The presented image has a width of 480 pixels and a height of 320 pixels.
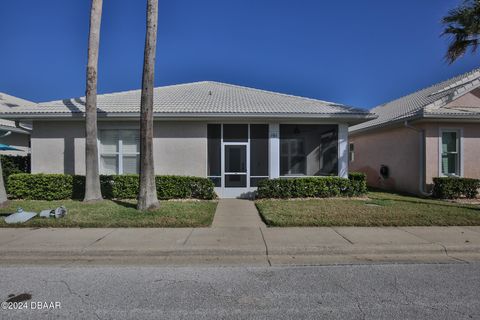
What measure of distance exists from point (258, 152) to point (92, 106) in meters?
6.33

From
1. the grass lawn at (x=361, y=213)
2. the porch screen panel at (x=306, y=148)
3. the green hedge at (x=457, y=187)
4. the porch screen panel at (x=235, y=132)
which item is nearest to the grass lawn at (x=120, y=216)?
the grass lawn at (x=361, y=213)

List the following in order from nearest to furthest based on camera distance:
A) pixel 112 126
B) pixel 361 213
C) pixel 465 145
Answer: pixel 361 213 → pixel 112 126 → pixel 465 145

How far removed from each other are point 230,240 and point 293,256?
4.30 feet

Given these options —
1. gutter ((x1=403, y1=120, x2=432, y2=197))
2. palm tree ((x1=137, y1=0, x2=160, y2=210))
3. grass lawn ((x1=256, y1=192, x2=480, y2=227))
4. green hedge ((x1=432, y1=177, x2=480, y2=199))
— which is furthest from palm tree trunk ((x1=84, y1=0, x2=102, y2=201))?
green hedge ((x1=432, y1=177, x2=480, y2=199))

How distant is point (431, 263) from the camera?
481cm

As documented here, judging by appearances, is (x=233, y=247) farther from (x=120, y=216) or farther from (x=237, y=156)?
(x=237, y=156)

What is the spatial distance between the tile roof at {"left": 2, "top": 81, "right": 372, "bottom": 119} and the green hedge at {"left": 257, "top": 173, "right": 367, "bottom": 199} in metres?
2.63

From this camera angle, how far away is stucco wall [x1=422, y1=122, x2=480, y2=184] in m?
12.1


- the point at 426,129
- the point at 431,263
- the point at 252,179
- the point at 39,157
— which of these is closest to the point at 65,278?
the point at 431,263

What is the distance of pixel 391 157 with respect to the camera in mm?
14539

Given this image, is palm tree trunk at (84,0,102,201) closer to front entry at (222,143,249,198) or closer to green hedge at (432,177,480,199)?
front entry at (222,143,249,198)

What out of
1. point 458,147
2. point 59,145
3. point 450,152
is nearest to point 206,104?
point 59,145

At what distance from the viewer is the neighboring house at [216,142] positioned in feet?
37.6

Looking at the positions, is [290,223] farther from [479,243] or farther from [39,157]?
[39,157]
